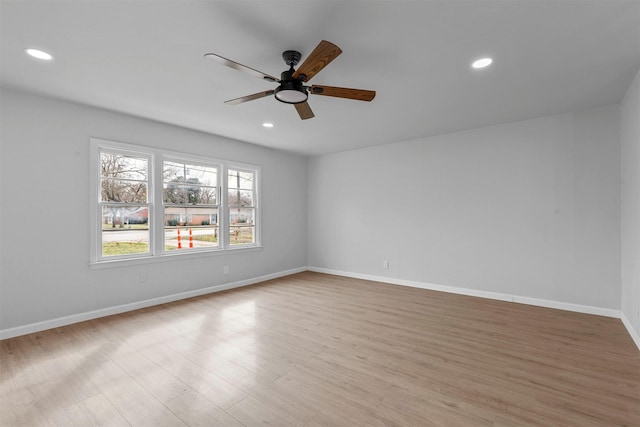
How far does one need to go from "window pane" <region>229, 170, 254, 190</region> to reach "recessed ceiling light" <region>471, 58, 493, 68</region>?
4.12 meters

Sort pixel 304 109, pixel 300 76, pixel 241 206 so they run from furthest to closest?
1. pixel 241 206
2. pixel 304 109
3. pixel 300 76

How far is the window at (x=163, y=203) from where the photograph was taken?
12.5 feet

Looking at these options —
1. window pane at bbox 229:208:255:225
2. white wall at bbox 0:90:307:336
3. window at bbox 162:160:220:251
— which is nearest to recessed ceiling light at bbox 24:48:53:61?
white wall at bbox 0:90:307:336

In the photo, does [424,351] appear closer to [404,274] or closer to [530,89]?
[404,274]

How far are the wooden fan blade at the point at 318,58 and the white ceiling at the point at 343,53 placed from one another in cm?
24

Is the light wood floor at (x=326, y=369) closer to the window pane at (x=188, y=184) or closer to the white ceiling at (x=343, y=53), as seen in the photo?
the window pane at (x=188, y=184)

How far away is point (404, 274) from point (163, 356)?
3997 millimetres

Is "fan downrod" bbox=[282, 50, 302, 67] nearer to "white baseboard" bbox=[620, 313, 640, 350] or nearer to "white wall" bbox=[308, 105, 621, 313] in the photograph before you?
"white wall" bbox=[308, 105, 621, 313]

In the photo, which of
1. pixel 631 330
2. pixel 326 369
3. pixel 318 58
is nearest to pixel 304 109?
pixel 318 58

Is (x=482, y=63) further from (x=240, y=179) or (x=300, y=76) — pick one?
(x=240, y=179)

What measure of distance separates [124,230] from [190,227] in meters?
0.93

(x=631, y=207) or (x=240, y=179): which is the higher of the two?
(x=240, y=179)

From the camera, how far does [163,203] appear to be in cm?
432

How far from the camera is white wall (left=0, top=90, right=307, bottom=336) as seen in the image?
10.2 ft
